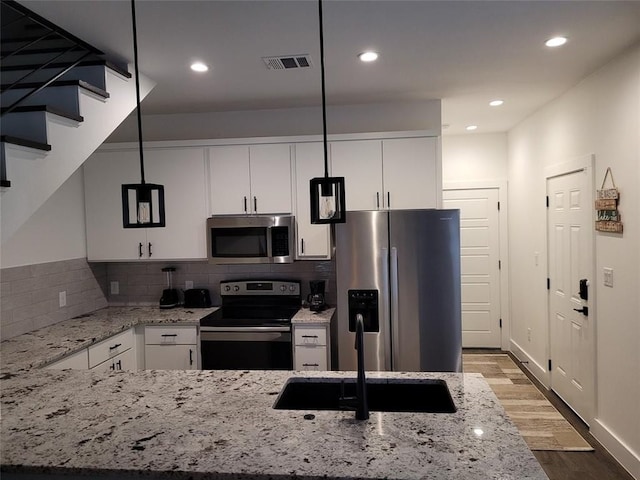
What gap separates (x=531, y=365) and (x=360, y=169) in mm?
2908

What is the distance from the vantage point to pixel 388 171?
3.54m

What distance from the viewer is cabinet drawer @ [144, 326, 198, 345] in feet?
11.3

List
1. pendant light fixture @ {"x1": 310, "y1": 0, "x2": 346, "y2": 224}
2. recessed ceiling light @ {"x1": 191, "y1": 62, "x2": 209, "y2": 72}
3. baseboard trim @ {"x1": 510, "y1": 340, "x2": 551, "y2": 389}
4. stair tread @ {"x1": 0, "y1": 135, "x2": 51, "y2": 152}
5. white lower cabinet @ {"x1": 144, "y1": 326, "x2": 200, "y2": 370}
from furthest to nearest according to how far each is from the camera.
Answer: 1. baseboard trim @ {"x1": 510, "y1": 340, "x2": 551, "y2": 389}
2. white lower cabinet @ {"x1": 144, "y1": 326, "x2": 200, "y2": 370}
3. recessed ceiling light @ {"x1": 191, "y1": 62, "x2": 209, "y2": 72}
4. stair tread @ {"x1": 0, "y1": 135, "x2": 51, "y2": 152}
5. pendant light fixture @ {"x1": 310, "y1": 0, "x2": 346, "y2": 224}

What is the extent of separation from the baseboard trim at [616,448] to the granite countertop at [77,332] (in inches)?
120

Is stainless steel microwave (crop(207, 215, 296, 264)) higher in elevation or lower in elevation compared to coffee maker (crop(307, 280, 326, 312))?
higher

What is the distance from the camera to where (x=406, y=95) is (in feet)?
12.0

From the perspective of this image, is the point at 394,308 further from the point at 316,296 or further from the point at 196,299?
the point at 196,299

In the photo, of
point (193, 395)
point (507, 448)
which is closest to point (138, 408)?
point (193, 395)

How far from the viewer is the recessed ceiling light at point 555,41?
2.52 m

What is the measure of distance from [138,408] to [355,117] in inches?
120

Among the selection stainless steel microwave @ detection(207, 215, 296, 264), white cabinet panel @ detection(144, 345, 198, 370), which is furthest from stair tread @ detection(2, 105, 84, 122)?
white cabinet panel @ detection(144, 345, 198, 370)

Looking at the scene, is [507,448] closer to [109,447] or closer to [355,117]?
[109,447]

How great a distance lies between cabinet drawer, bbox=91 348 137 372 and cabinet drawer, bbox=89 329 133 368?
29mm

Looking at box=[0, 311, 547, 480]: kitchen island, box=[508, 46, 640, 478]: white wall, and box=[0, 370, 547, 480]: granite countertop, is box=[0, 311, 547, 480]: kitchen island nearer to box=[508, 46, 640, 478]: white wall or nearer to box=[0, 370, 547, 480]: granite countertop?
box=[0, 370, 547, 480]: granite countertop
